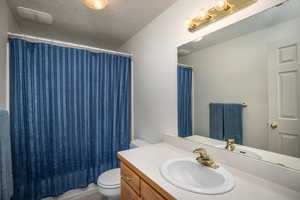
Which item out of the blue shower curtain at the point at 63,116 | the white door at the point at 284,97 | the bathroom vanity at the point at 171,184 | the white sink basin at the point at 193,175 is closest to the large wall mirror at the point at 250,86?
the white door at the point at 284,97

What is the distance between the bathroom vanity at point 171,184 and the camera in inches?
26.2

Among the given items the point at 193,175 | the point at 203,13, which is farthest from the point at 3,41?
the point at 193,175

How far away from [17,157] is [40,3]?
1.61 metres

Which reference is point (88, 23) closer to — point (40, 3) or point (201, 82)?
point (40, 3)

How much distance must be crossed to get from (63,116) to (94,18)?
49.2 inches

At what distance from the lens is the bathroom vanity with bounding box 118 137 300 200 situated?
0.67m

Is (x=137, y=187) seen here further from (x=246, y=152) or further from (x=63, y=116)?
(x=63, y=116)

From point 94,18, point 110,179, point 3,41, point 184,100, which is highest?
point 94,18

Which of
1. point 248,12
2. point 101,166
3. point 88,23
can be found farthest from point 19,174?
point 248,12

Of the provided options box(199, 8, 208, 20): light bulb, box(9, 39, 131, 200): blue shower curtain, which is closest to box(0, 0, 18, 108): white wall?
box(9, 39, 131, 200): blue shower curtain

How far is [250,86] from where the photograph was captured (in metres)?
0.95

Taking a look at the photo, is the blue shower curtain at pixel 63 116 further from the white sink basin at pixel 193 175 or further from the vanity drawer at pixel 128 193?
the white sink basin at pixel 193 175

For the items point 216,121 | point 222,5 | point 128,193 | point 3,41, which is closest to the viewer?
point 222,5

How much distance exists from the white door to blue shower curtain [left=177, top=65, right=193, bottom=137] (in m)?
0.61
